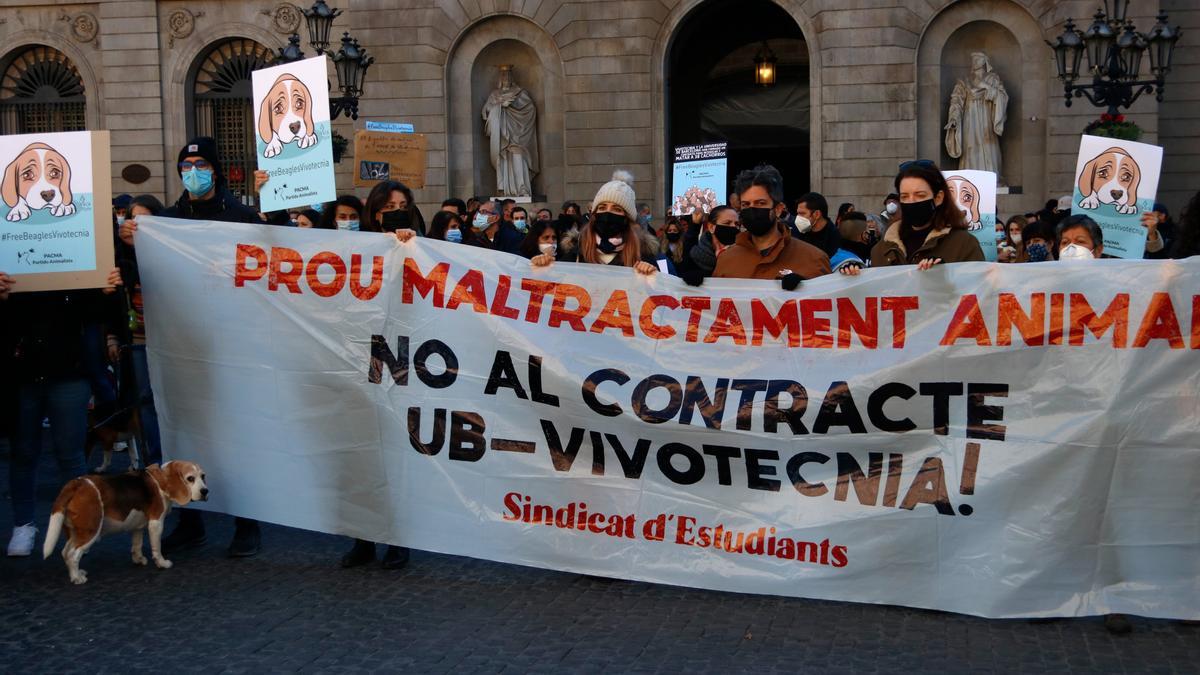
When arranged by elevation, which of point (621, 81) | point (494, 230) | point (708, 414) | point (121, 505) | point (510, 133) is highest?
point (621, 81)

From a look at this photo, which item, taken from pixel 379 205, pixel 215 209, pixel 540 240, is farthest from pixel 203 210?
pixel 540 240

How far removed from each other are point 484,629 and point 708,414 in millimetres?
1491

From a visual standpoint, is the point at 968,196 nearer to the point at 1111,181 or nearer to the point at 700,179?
the point at 1111,181

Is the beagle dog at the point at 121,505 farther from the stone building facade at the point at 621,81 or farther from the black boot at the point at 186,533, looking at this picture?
the stone building facade at the point at 621,81

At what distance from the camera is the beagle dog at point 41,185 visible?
690 centimetres

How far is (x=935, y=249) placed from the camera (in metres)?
6.41

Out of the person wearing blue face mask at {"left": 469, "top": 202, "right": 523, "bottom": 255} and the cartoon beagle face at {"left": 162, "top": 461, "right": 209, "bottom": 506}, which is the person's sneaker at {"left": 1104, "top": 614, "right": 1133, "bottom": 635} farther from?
the person wearing blue face mask at {"left": 469, "top": 202, "right": 523, "bottom": 255}

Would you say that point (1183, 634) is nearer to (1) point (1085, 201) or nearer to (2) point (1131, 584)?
(2) point (1131, 584)

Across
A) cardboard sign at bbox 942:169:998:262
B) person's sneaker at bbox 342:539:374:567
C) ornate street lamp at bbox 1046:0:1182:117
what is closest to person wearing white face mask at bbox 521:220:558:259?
person's sneaker at bbox 342:539:374:567

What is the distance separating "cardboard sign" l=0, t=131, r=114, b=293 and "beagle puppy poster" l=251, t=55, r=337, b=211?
225cm

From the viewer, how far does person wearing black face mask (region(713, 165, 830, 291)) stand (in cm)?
665

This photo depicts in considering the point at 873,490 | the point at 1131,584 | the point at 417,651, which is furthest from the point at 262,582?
the point at 1131,584

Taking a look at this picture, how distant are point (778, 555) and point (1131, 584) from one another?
5.16 ft

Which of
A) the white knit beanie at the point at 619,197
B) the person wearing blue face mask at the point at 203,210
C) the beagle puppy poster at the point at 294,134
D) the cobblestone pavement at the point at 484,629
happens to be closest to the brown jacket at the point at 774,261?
the white knit beanie at the point at 619,197
